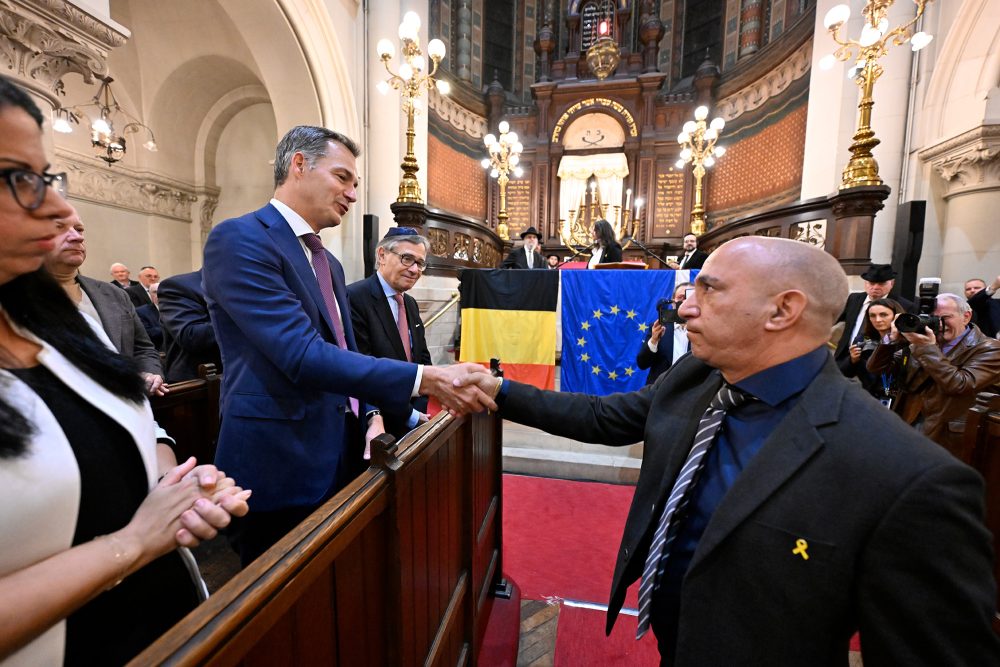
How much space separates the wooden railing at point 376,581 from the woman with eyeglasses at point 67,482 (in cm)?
20

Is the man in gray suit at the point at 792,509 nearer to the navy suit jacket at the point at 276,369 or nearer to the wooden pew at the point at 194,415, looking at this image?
the navy suit jacket at the point at 276,369

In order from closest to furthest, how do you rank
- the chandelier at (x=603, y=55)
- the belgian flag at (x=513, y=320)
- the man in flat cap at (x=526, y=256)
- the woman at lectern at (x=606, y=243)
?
the belgian flag at (x=513, y=320)
the woman at lectern at (x=606, y=243)
the man in flat cap at (x=526, y=256)
the chandelier at (x=603, y=55)

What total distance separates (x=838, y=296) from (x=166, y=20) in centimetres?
926

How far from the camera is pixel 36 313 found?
2.52ft

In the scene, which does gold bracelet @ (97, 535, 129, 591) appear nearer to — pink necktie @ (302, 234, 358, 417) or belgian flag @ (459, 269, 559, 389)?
pink necktie @ (302, 234, 358, 417)

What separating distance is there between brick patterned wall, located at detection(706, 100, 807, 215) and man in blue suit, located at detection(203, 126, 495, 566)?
8779 mm

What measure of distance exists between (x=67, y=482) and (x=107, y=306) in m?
2.10

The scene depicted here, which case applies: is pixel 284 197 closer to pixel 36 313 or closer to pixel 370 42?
pixel 36 313

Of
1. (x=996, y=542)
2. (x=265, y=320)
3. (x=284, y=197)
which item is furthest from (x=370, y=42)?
(x=996, y=542)

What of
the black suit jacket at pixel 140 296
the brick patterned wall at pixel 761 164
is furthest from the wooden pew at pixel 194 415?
the brick patterned wall at pixel 761 164

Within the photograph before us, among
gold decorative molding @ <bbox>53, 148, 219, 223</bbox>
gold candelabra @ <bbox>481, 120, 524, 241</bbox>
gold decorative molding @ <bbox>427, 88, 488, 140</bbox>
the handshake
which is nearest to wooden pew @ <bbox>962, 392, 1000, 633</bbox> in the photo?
the handshake

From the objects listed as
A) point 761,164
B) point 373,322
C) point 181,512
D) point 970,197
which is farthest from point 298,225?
point 761,164

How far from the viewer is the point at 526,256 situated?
6672 mm

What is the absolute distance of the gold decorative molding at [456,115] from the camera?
30.5 ft
